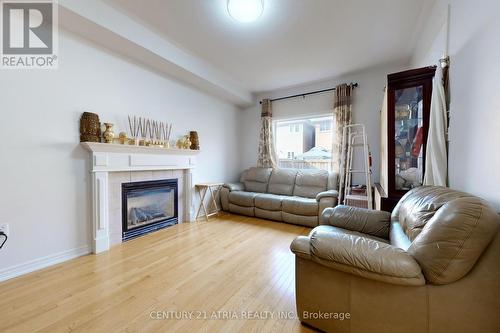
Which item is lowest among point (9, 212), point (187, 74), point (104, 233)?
point (104, 233)

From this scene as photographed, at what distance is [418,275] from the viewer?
98cm

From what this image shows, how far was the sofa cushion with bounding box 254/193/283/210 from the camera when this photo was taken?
3709 mm

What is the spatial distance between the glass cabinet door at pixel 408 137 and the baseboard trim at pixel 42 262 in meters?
3.54

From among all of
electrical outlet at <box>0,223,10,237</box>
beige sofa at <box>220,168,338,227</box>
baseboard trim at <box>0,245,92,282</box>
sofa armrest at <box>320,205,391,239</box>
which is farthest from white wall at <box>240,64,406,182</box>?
electrical outlet at <box>0,223,10,237</box>

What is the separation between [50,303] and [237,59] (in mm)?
3471

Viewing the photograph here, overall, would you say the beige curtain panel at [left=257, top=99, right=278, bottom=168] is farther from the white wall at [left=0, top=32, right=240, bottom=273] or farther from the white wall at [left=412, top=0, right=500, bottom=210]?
the white wall at [left=412, top=0, right=500, bottom=210]

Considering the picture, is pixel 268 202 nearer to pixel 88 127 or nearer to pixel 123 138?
pixel 123 138

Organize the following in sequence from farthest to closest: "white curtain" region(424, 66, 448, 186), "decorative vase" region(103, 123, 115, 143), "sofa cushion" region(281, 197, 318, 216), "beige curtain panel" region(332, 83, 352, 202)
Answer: "beige curtain panel" region(332, 83, 352, 202) → "sofa cushion" region(281, 197, 318, 216) → "decorative vase" region(103, 123, 115, 143) → "white curtain" region(424, 66, 448, 186)

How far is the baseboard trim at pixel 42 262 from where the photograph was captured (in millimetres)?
1894

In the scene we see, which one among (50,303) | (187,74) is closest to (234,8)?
(187,74)

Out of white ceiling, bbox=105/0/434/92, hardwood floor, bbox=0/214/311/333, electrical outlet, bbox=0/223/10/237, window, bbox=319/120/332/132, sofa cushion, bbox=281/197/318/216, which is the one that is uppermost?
white ceiling, bbox=105/0/434/92

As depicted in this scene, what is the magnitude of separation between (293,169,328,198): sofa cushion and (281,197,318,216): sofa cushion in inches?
17.8

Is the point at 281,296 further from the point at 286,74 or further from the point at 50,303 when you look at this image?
the point at 286,74

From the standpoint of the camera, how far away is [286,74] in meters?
3.83
